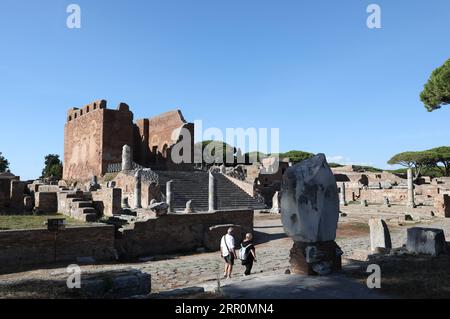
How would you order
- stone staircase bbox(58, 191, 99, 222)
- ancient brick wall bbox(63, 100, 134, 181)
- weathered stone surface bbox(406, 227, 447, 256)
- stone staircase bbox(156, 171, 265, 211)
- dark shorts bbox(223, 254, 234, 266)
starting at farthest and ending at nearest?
ancient brick wall bbox(63, 100, 134, 181) < stone staircase bbox(156, 171, 265, 211) < stone staircase bbox(58, 191, 99, 222) < dark shorts bbox(223, 254, 234, 266) < weathered stone surface bbox(406, 227, 447, 256)

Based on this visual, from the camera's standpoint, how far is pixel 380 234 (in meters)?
10.5

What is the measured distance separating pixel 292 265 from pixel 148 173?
19.8m

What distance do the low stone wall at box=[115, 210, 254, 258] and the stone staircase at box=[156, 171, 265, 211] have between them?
8.91m

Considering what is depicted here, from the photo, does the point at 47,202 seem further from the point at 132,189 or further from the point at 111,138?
the point at 111,138

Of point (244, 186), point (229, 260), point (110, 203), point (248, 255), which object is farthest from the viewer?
point (244, 186)

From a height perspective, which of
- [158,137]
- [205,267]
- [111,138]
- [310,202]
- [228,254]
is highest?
[158,137]

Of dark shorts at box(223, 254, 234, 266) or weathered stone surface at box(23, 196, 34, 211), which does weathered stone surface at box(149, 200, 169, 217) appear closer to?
dark shorts at box(223, 254, 234, 266)

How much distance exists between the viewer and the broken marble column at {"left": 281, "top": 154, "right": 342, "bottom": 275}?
19.1 ft

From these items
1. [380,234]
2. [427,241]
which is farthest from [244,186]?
[427,241]

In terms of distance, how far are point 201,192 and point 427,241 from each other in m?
18.2

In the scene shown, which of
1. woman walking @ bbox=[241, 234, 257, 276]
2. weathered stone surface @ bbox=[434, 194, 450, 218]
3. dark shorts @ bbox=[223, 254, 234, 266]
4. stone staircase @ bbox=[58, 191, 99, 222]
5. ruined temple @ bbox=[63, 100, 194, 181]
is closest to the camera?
woman walking @ bbox=[241, 234, 257, 276]

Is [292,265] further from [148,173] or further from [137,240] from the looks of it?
[148,173]

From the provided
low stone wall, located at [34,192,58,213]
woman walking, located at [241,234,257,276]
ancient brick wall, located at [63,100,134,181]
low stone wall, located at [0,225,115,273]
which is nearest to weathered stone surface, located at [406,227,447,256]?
woman walking, located at [241,234,257,276]

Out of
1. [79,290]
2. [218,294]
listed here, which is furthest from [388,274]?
[79,290]
